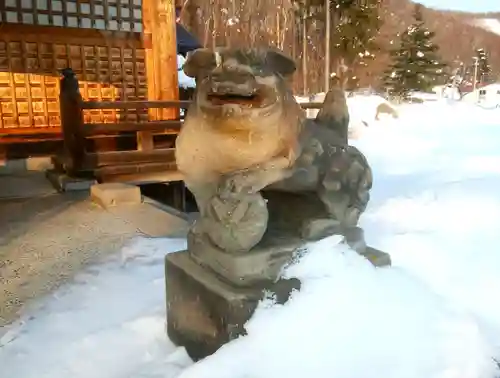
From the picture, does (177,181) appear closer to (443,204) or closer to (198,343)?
(443,204)

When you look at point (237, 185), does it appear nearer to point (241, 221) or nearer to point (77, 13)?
point (241, 221)

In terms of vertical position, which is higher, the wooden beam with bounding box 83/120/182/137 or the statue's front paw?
the wooden beam with bounding box 83/120/182/137

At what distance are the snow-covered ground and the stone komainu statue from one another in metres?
0.23

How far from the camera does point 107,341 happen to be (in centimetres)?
232

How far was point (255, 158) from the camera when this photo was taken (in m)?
1.89

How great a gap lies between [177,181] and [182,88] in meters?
3.59

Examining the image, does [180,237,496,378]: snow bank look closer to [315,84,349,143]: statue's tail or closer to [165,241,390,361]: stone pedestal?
[165,241,390,361]: stone pedestal

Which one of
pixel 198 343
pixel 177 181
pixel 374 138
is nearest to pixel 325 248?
pixel 198 343

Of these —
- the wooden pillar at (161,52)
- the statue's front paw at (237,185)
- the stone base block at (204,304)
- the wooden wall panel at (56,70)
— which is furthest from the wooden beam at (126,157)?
the statue's front paw at (237,185)

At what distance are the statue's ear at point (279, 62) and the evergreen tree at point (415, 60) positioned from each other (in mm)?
23136

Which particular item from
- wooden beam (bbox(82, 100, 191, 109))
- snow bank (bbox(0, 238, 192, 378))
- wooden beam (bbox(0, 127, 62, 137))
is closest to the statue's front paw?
snow bank (bbox(0, 238, 192, 378))

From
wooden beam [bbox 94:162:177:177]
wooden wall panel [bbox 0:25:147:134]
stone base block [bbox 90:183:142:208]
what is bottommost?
stone base block [bbox 90:183:142:208]

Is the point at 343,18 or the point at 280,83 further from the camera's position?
the point at 343,18

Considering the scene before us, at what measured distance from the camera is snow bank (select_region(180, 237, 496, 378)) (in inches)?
67.6
